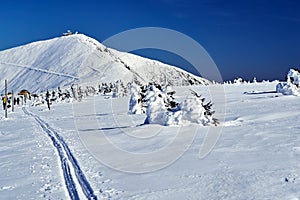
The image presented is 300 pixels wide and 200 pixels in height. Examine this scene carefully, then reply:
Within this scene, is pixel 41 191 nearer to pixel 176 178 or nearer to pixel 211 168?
pixel 176 178

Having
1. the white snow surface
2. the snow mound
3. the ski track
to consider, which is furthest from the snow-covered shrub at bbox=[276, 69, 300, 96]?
the ski track

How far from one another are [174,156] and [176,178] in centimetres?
270

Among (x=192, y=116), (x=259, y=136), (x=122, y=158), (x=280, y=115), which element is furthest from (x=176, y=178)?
(x=280, y=115)

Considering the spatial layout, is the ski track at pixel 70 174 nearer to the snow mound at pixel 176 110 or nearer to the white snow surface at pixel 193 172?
the white snow surface at pixel 193 172

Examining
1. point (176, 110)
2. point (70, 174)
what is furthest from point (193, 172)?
point (176, 110)

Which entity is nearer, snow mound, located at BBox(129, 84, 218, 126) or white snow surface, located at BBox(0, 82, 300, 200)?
white snow surface, located at BBox(0, 82, 300, 200)

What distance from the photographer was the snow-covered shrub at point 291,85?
34.5 meters

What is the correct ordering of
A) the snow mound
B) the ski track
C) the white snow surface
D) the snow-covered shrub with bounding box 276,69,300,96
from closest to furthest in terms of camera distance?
the white snow surface
the ski track
the snow mound
the snow-covered shrub with bounding box 276,69,300,96

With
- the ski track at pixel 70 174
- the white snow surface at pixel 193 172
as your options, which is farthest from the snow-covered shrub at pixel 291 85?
the ski track at pixel 70 174

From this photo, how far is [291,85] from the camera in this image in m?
34.7

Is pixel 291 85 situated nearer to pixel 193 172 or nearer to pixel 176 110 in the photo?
pixel 176 110

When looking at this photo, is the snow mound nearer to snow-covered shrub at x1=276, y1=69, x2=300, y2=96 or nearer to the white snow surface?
the white snow surface

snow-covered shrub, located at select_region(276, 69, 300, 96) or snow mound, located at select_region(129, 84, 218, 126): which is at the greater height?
snow-covered shrub, located at select_region(276, 69, 300, 96)

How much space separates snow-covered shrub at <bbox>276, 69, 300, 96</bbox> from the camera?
34.5 meters
